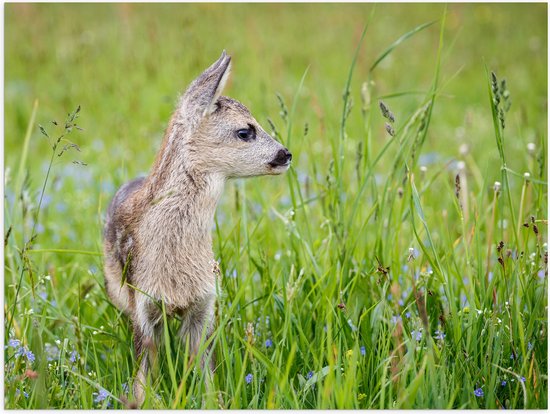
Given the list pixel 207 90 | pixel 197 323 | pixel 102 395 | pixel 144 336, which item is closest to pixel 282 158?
pixel 207 90

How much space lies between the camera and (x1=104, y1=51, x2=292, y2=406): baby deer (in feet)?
12.2

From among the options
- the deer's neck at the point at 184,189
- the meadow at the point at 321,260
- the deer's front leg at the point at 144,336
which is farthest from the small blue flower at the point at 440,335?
the deer's front leg at the point at 144,336

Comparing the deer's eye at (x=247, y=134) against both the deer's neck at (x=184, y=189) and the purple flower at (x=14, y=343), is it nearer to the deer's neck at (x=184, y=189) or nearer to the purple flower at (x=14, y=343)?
the deer's neck at (x=184, y=189)

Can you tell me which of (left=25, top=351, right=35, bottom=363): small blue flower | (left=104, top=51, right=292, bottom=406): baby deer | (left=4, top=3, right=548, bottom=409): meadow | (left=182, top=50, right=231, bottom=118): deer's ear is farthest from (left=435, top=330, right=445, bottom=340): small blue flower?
(left=25, top=351, right=35, bottom=363): small blue flower

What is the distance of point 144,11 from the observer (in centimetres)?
1034

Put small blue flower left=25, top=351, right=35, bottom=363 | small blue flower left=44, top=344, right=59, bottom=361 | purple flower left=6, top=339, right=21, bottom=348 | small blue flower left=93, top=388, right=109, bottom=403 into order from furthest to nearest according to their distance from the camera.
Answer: small blue flower left=44, top=344, right=59, bottom=361 < purple flower left=6, top=339, right=21, bottom=348 < small blue flower left=25, top=351, right=35, bottom=363 < small blue flower left=93, top=388, right=109, bottom=403

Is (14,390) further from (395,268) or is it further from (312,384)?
(395,268)

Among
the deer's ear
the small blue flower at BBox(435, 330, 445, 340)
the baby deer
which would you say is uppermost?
the deer's ear

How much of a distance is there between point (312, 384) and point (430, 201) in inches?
122

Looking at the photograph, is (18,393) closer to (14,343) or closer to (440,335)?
(14,343)

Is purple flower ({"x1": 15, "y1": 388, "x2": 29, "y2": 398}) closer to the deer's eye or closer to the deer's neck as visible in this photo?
the deer's neck

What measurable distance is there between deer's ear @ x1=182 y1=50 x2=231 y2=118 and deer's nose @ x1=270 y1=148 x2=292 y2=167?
379mm

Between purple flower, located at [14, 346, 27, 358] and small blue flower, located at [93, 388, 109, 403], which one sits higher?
purple flower, located at [14, 346, 27, 358]

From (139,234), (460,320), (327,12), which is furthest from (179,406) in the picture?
(327,12)
